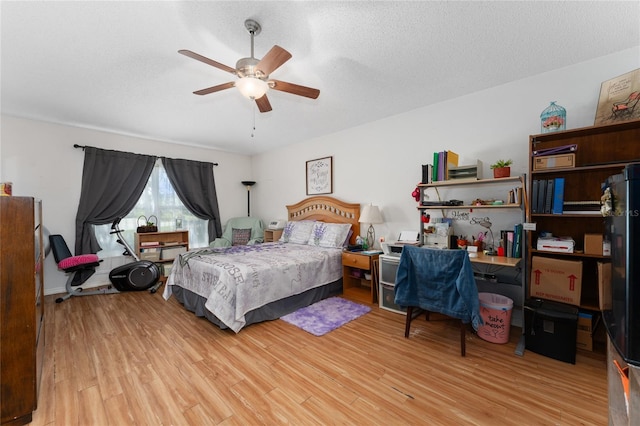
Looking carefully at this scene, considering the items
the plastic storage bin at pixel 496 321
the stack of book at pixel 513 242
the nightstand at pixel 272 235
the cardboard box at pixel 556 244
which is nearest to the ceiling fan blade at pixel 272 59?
the stack of book at pixel 513 242

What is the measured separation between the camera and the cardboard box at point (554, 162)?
2.10 metres

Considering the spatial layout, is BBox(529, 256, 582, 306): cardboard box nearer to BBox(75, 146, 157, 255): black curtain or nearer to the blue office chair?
the blue office chair

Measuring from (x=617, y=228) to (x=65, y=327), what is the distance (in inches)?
163

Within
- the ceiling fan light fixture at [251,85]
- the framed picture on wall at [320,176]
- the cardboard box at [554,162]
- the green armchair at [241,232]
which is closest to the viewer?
the ceiling fan light fixture at [251,85]

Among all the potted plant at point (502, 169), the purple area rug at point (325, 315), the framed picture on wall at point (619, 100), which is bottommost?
the purple area rug at point (325, 315)

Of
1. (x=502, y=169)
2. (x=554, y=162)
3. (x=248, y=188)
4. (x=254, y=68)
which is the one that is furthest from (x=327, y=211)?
(x=554, y=162)

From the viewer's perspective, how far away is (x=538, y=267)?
2.20m

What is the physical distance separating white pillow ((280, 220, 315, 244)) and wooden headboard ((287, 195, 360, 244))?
0.70ft

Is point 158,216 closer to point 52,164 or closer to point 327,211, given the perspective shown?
point 52,164

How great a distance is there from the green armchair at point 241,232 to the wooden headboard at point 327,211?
0.73 m

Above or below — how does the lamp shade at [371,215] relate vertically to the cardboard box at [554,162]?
below

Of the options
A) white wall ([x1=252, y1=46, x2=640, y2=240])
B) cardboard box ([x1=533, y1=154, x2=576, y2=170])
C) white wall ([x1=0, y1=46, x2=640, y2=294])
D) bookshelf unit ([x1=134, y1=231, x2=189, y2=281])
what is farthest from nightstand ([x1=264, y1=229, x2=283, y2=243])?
cardboard box ([x1=533, y1=154, x2=576, y2=170])

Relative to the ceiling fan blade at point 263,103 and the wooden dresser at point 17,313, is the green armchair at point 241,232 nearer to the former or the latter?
the ceiling fan blade at point 263,103

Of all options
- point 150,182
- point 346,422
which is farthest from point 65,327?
point 346,422
